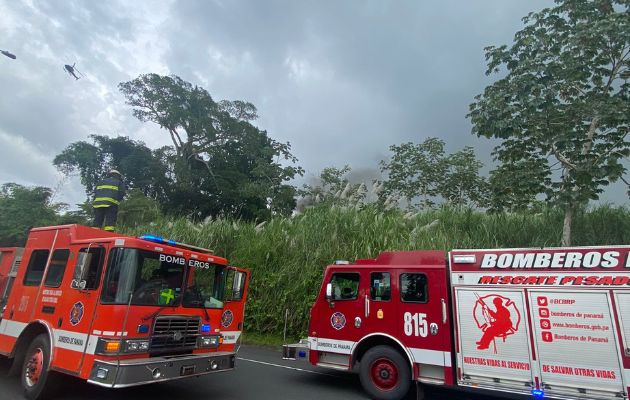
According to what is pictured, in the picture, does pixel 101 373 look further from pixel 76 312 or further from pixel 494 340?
pixel 494 340

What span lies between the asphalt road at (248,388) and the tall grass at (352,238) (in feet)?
11.7

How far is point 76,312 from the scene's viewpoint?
563cm

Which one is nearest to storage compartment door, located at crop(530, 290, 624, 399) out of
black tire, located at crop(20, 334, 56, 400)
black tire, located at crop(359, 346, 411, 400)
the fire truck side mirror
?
black tire, located at crop(359, 346, 411, 400)

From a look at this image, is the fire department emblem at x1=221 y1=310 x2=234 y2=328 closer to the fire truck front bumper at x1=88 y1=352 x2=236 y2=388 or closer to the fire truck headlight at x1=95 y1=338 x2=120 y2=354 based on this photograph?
the fire truck front bumper at x1=88 y1=352 x2=236 y2=388

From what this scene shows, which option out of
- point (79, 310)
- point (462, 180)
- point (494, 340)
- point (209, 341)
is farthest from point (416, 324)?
point (462, 180)

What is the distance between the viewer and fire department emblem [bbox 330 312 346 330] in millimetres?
7680

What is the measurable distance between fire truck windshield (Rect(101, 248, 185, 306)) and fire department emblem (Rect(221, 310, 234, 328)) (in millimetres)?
1167

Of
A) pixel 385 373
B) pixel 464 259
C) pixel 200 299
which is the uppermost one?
pixel 464 259

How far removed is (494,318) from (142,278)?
5459 millimetres

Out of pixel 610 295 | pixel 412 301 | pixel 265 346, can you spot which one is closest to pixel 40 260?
pixel 412 301

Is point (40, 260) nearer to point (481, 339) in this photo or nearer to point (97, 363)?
point (97, 363)

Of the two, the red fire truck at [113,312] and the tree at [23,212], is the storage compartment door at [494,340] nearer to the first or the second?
the red fire truck at [113,312]

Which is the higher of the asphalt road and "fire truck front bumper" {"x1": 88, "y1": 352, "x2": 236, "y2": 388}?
"fire truck front bumper" {"x1": 88, "y1": 352, "x2": 236, "y2": 388}

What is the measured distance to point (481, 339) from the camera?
640 centimetres
